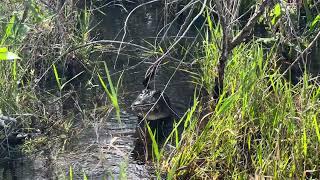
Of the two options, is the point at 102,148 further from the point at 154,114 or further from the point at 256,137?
the point at 256,137

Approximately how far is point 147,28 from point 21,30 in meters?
5.21

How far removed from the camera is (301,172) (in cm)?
381

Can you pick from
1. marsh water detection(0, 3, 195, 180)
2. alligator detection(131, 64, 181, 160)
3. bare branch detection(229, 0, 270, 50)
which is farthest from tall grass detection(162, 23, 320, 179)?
alligator detection(131, 64, 181, 160)

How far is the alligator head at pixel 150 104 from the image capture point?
18.6 feet

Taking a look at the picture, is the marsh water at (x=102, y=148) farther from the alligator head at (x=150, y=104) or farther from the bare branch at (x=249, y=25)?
the bare branch at (x=249, y=25)

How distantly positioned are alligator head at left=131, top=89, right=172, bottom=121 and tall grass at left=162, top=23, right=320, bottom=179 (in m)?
1.17

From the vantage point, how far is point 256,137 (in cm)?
432

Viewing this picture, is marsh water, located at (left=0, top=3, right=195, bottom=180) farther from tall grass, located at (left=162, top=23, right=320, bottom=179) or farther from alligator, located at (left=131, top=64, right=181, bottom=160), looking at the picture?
tall grass, located at (left=162, top=23, right=320, bottom=179)

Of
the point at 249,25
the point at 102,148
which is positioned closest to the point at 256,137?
the point at 249,25

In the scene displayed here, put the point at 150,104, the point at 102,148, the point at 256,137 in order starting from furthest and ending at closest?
the point at 150,104, the point at 102,148, the point at 256,137

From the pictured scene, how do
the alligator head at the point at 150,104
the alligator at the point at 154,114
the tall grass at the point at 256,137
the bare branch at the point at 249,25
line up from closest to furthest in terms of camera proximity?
the tall grass at the point at 256,137 < the bare branch at the point at 249,25 < the alligator at the point at 154,114 < the alligator head at the point at 150,104

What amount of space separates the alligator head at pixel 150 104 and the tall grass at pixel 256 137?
3.84 ft

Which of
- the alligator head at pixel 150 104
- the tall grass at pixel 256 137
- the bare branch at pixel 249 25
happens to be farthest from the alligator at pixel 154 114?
the bare branch at pixel 249 25

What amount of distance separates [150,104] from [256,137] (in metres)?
1.54
